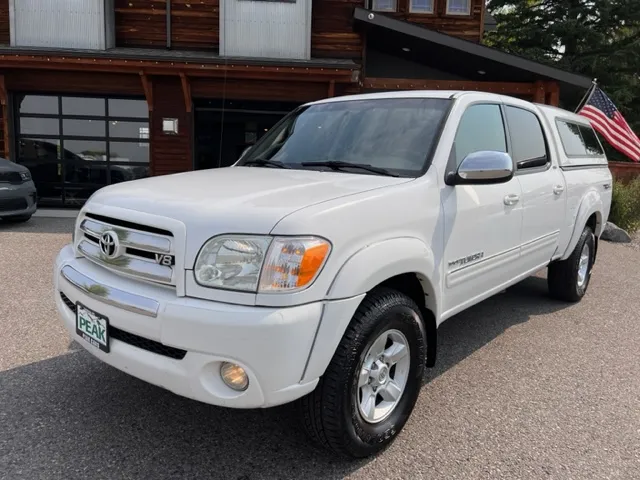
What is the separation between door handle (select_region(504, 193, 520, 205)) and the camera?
365cm

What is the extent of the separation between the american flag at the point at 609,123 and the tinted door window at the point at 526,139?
19.7 ft

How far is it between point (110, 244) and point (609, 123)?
389 inches

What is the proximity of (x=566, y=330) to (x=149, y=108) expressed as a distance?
10.3m

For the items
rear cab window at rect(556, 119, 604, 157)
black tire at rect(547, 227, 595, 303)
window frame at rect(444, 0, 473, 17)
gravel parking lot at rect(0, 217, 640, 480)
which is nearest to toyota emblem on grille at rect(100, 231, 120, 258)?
gravel parking lot at rect(0, 217, 640, 480)

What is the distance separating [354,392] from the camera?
2484 mm

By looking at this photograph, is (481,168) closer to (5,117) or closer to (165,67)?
(165,67)

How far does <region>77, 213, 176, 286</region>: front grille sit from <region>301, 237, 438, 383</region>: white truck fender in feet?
2.24

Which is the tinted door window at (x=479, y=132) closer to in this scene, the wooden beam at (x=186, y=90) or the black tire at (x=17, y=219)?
the wooden beam at (x=186, y=90)

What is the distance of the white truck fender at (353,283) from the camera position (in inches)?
89.4

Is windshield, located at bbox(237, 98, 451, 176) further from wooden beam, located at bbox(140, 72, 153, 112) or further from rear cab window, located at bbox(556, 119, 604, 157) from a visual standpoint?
wooden beam, located at bbox(140, 72, 153, 112)

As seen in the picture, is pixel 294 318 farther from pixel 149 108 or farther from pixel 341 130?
pixel 149 108

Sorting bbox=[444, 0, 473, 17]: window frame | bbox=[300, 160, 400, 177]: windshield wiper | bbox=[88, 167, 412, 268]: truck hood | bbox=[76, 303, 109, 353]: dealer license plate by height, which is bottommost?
bbox=[76, 303, 109, 353]: dealer license plate

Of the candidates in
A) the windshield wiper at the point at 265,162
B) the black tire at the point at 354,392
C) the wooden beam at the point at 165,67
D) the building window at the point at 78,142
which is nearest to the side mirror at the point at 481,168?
the black tire at the point at 354,392

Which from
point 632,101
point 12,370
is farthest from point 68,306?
point 632,101
